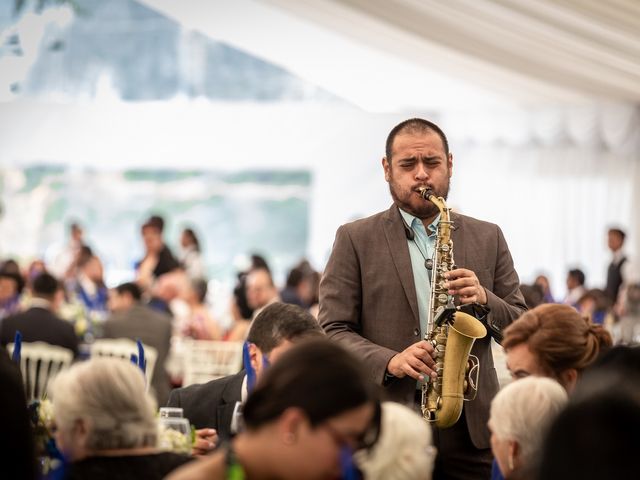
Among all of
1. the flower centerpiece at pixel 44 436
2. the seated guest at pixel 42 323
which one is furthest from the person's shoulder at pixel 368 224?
the seated guest at pixel 42 323

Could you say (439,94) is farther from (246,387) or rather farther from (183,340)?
(246,387)

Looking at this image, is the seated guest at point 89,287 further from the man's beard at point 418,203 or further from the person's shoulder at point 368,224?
the man's beard at point 418,203

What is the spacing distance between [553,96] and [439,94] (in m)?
1.71

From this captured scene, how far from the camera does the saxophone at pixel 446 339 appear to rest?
3377 millimetres

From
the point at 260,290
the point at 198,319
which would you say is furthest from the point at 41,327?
the point at 198,319

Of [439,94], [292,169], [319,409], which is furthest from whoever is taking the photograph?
[292,169]

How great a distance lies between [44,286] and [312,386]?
20.2 feet

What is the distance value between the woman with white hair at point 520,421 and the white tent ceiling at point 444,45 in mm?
4265

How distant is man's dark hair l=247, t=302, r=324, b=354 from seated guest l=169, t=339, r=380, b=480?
1.26 meters

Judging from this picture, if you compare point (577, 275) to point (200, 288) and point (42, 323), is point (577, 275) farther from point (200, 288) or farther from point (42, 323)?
point (42, 323)

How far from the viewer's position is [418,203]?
137 inches

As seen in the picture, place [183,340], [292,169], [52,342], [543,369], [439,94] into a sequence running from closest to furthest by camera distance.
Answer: [543,369], [52,342], [183,340], [439,94], [292,169]

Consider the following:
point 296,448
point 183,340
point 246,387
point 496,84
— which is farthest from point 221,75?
point 296,448

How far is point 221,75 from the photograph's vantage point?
1484 cm
